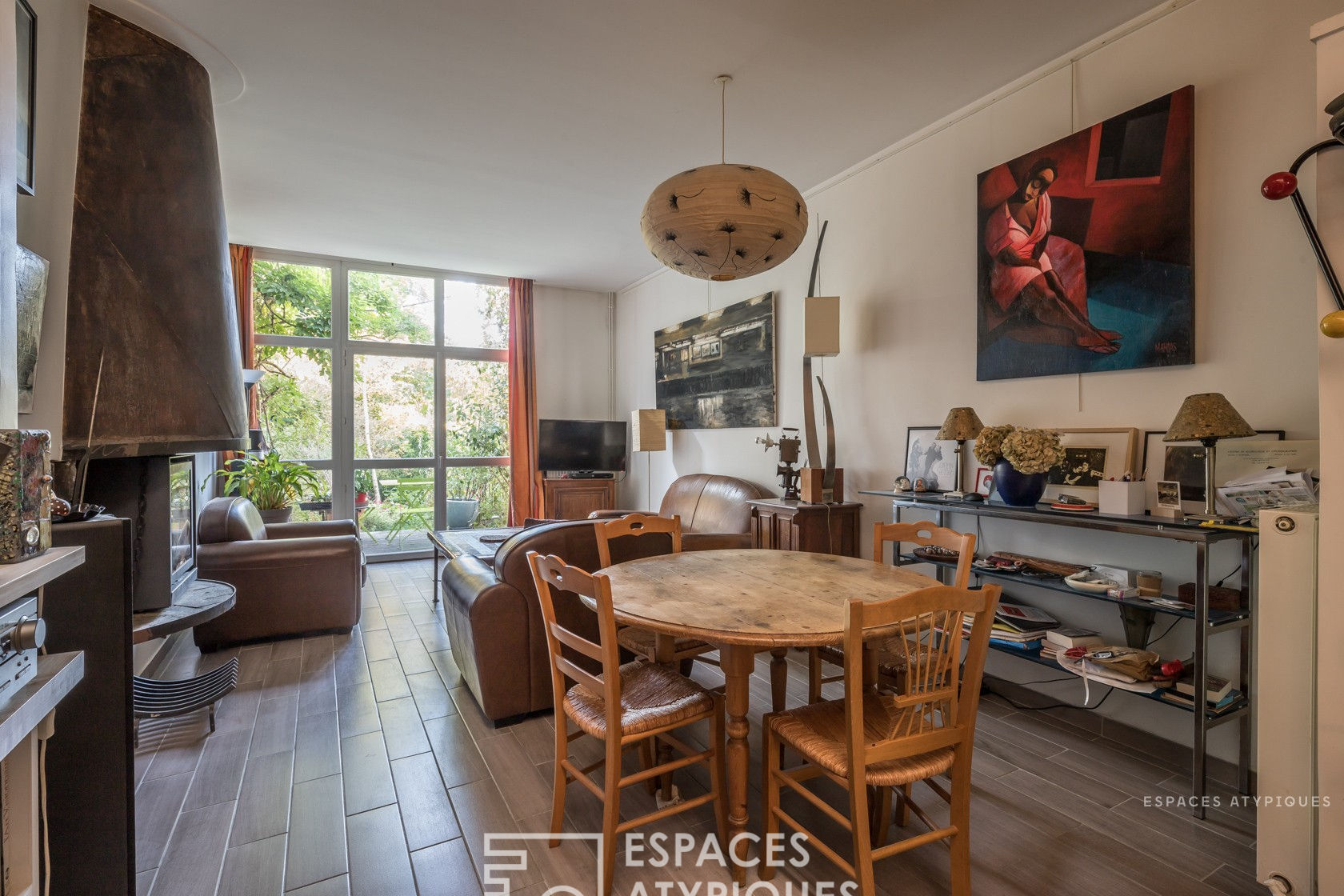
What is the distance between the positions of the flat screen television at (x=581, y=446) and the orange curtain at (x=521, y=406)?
156 mm

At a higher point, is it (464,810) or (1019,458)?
(1019,458)

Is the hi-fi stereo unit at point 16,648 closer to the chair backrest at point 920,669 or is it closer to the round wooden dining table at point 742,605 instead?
the round wooden dining table at point 742,605

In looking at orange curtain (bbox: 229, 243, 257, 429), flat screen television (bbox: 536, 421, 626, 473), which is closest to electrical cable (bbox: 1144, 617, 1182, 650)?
flat screen television (bbox: 536, 421, 626, 473)

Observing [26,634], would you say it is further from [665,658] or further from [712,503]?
[712,503]

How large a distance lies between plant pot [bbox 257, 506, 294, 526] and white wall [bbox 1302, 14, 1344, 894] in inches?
232

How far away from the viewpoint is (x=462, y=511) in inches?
255

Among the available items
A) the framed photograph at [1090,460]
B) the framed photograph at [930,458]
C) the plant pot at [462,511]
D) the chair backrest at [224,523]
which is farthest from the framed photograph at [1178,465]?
the plant pot at [462,511]

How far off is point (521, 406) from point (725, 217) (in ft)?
16.4

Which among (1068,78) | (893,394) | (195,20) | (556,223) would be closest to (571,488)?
(556,223)

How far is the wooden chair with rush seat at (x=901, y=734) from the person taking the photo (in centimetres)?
142

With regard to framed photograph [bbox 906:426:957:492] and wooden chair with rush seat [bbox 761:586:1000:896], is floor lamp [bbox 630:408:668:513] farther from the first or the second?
wooden chair with rush seat [bbox 761:586:1000:896]

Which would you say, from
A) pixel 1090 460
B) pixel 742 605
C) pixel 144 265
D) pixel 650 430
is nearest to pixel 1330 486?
pixel 1090 460

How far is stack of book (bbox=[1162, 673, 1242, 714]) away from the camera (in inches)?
79.8

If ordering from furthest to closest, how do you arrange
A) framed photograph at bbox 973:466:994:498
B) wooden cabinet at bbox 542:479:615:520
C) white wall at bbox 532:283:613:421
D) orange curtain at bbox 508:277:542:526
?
white wall at bbox 532:283:613:421 < orange curtain at bbox 508:277:542:526 < wooden cabinet at bbox 542:479:615:520 < framed photograph at bbox 973:466:994:498
